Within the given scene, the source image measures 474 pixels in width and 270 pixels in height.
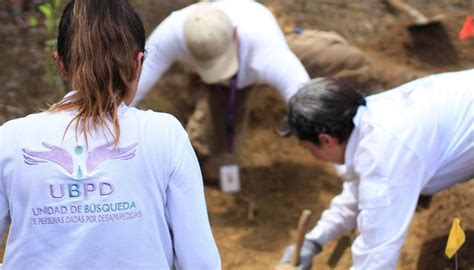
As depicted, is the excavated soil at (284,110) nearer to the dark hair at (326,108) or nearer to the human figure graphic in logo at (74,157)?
the dark hair at (326,108)

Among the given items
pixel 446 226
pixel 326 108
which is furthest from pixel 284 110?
pixel 326 108

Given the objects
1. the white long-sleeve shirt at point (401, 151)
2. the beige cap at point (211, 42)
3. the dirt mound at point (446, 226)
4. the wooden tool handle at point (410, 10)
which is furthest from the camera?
the wooden tool handle at point (410, 10)

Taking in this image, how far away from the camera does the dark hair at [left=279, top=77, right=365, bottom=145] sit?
1.86m

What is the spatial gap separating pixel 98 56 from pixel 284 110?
277 centimetres

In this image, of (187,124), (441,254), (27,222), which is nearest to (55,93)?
(187,124)

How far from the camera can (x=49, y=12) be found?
2.71 meters

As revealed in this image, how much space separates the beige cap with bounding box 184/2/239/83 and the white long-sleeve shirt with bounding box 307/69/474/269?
2.64 feet

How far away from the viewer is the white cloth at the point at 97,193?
3.35ft

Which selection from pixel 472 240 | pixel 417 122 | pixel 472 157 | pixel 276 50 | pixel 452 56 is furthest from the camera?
pixel 452 56

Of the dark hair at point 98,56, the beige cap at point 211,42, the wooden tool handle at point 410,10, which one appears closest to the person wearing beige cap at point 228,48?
the beige cap at point 211,42

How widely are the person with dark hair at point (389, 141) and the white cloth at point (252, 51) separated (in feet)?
2.00

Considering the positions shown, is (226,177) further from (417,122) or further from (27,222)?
(27,222)

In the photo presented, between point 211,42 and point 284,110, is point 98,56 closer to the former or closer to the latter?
point 211,42

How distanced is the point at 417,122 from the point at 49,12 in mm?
1682
